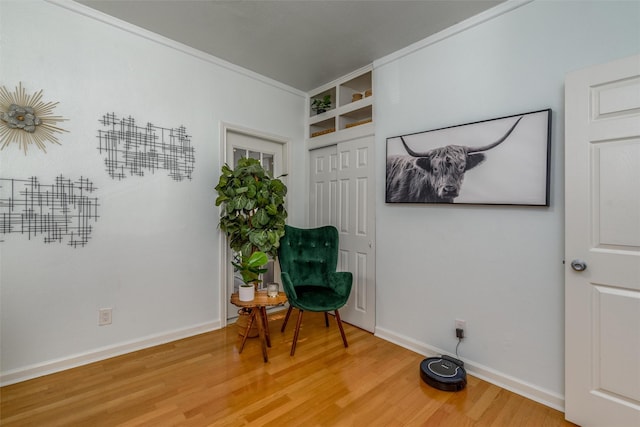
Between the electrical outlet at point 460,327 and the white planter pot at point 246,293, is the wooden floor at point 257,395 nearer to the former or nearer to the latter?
the electrical outlet at point 460,327

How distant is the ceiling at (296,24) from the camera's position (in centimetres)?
209

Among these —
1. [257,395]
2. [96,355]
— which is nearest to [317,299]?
[257,395]

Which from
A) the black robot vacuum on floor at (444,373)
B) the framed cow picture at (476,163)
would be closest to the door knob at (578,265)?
the framed cow picture at (476,163)

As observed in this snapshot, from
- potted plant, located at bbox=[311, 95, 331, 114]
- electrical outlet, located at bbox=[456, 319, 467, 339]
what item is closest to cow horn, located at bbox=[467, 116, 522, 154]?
electrical outlet, located at bbox=[456, 319, 467, 339]

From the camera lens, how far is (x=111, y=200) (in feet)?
7.54

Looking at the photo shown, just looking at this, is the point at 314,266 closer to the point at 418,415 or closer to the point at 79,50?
the point at 418,415

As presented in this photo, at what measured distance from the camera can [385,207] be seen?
2742 mm

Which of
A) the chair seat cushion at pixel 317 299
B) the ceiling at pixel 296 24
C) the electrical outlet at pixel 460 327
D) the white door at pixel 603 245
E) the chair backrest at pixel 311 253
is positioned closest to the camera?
the white door at pixel 603 245

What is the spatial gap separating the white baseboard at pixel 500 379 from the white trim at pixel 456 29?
8.15 ft

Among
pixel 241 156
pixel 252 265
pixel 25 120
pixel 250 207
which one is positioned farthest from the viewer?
pixel 241 156

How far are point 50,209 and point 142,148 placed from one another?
2.51 feet

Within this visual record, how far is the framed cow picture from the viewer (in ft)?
6.05

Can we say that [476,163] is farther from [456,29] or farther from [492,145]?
[456,29]

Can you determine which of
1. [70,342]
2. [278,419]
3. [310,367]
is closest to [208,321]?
[70,342]
